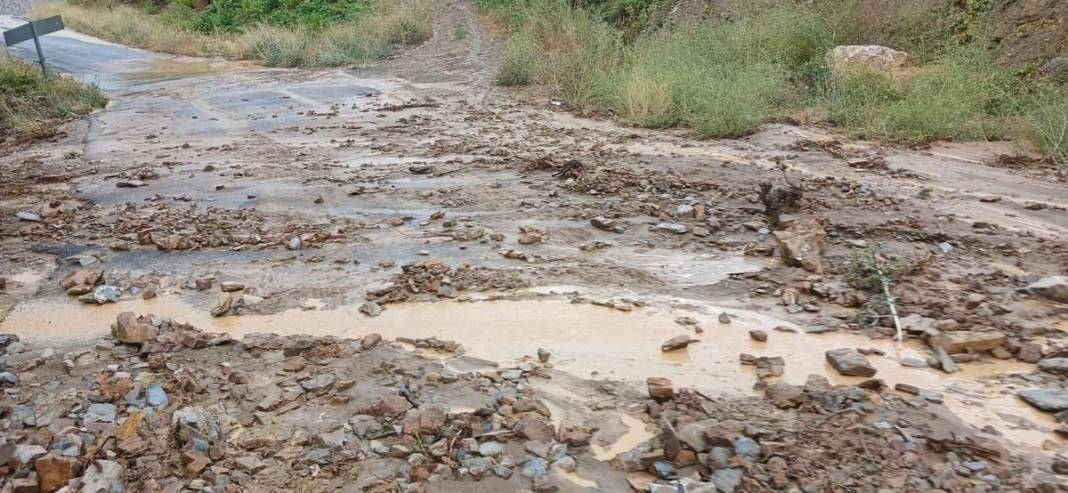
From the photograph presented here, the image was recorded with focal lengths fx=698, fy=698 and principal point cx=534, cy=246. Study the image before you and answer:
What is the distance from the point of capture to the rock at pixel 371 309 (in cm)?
348

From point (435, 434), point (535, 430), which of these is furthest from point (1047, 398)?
point (435, 434)

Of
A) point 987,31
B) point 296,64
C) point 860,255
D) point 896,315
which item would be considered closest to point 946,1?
point 987,31

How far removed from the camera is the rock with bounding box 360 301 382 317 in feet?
11.4

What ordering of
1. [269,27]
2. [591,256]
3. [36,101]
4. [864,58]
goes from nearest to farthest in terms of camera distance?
[591,256] → [864,58] → [36,101] → [269,27]

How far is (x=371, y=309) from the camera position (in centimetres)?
351

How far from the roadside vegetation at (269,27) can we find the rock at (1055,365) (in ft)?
48.9

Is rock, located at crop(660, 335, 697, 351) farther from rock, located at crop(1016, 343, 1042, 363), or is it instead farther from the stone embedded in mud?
the stone embedded in mud

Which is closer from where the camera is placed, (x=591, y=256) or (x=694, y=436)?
(x=694, y=436)

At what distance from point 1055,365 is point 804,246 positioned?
4.33 feet

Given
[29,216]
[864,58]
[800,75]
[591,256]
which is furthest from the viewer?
[800,75]

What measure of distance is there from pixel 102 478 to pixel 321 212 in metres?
2.99

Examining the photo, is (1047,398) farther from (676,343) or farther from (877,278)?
(676,343)

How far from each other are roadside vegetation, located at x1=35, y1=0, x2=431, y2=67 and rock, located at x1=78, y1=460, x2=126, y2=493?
14.5m

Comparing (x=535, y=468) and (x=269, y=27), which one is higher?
(x=535, y=468)
